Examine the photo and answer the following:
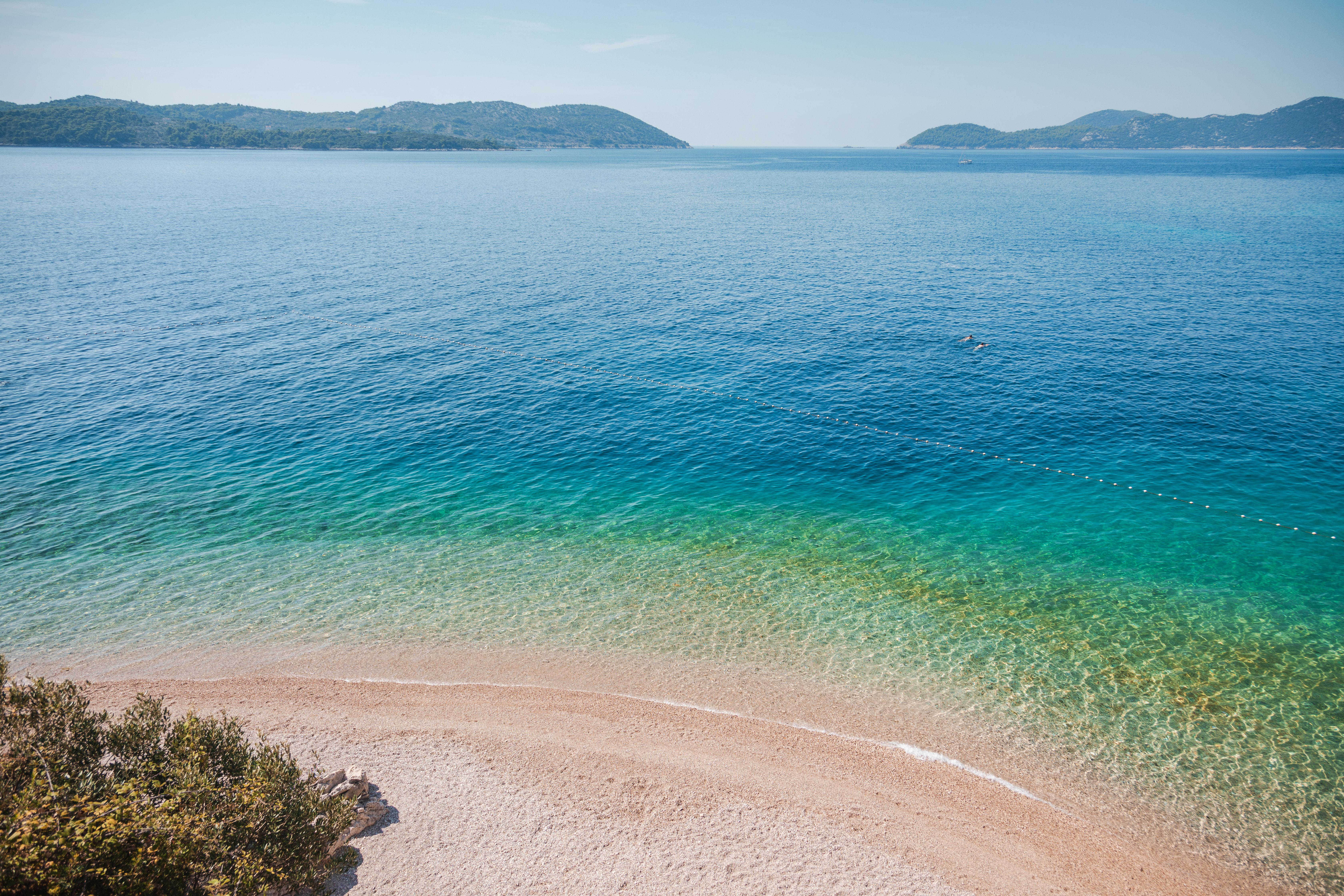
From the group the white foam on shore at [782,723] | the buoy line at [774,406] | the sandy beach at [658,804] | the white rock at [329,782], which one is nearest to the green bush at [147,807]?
the white rock at [329,782]

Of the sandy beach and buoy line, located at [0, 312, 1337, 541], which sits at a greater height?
buoy line, located at [0, 312, 1337, 541]

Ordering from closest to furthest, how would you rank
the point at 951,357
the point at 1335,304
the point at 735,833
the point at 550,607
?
1. the point at 735,833
2. the point at 550,607
3. the point at 951,357
4. the point at 1335,304

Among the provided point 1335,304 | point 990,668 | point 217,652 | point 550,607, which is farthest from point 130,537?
point 1335,304

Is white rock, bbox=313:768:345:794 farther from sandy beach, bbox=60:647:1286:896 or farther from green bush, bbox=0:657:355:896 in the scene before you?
sandy beach, bbox=60:647:1286:896

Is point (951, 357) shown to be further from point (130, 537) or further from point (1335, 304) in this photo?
point (130, 537)

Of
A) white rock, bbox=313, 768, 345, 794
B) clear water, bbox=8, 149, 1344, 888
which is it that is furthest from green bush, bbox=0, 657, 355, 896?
clear water, bbox=8, 149, 1344, 888

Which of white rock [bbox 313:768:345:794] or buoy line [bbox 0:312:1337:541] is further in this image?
buoy line [bbox 0:312:1337:541]
